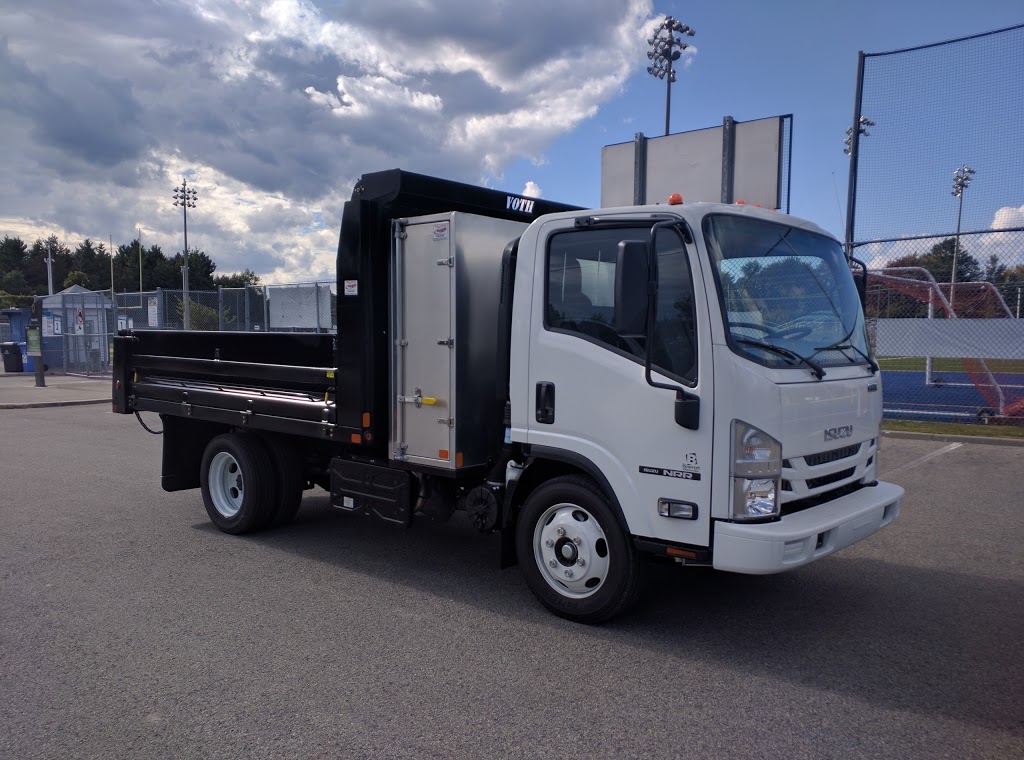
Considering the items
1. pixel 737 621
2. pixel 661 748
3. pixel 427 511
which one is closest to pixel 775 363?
pixel 737 621

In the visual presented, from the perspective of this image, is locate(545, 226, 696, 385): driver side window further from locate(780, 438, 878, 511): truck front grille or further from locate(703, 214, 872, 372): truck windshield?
locate(780, 438, 878, 511): truck front grille

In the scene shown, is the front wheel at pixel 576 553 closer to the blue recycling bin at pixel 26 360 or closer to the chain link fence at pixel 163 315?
the chain link fence at pixel 163 315

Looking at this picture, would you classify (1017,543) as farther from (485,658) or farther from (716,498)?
(485,658)

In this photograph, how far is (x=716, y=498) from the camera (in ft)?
13.3

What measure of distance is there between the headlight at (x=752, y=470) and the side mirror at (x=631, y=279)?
2.56ft

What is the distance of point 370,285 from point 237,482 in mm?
2638

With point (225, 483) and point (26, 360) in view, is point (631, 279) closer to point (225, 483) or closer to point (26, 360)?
point (225, 483)

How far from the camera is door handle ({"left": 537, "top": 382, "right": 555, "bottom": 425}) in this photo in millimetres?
4695

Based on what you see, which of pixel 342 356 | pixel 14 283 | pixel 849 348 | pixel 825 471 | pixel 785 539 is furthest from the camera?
pixel 14 283

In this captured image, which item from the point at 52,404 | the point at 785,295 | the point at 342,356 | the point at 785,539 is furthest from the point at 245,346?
the point at 52,404

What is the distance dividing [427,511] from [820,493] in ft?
8.65

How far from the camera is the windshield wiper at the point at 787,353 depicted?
4133mm

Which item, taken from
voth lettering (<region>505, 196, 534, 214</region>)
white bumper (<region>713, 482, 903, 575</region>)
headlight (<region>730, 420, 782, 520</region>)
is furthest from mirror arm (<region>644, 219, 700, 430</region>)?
voth lettering (<region>505, 196, 534, 214</region>)

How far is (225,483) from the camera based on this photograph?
23.0 feet
